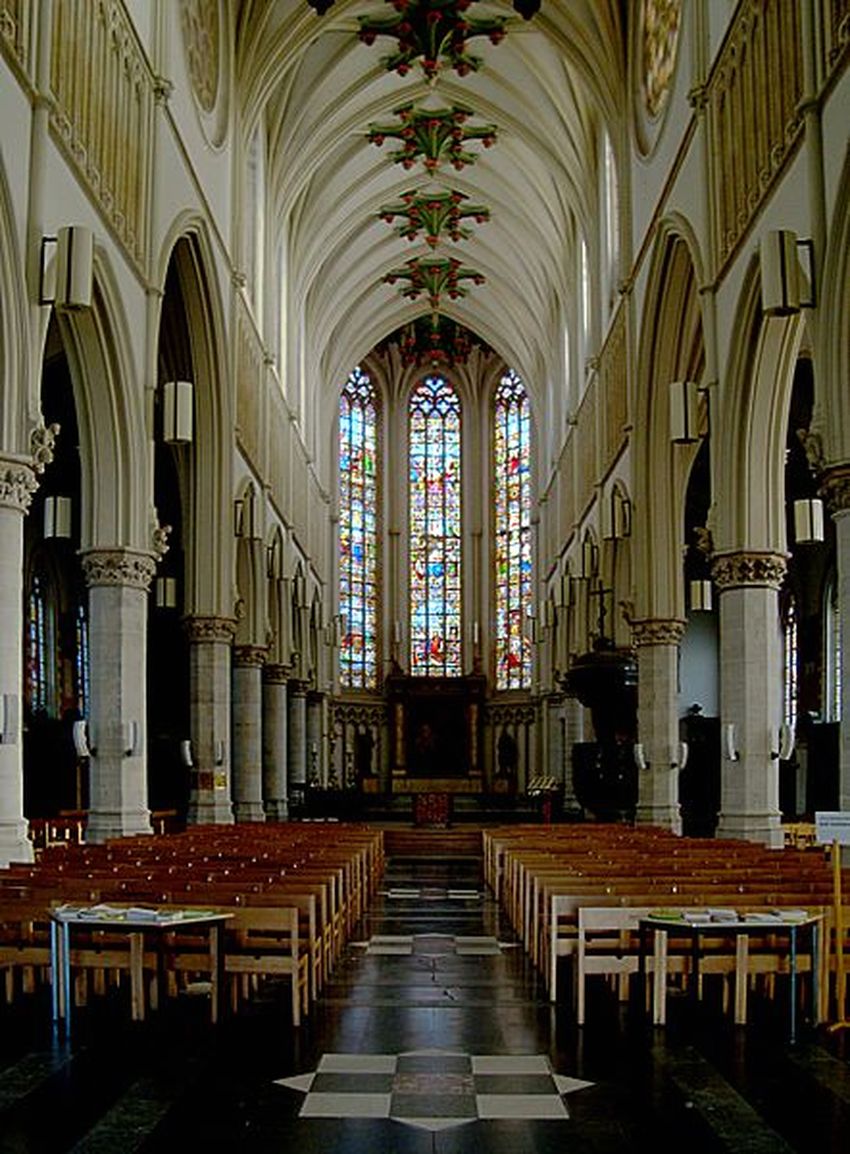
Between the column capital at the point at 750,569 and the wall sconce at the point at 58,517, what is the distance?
33.3ft

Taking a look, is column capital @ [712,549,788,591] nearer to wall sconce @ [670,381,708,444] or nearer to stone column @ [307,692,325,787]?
wall sconce @ [670,381,708,444]

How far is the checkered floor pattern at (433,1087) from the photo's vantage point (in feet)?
25.3

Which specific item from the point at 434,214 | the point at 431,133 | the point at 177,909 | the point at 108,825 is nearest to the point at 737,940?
the point at 177,909

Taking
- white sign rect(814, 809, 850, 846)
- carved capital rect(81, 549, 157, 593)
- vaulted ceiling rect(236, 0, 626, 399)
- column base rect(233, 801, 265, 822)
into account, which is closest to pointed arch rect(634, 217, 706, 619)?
vaulted ceiling rect(236, 0, 626, 399)

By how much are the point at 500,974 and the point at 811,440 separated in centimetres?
556

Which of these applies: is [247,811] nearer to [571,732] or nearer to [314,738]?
[571,732]

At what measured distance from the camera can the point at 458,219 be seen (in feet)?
140

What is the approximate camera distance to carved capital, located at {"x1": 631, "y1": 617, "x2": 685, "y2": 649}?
2516 centimetres

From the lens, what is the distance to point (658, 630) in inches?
990

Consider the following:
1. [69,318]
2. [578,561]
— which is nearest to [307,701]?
[578,561]

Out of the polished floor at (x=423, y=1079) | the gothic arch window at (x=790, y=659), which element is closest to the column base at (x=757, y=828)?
the polished floor at (x=423, y=1079)

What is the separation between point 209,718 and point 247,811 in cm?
404

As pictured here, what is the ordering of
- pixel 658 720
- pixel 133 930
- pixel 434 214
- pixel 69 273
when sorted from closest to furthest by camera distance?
pixel 133 930
pixel 69 273
pixel 658 720
pixel 434 214

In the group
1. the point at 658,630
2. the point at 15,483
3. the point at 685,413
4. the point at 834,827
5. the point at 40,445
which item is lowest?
the point at 834,827
